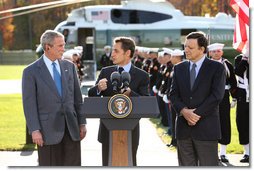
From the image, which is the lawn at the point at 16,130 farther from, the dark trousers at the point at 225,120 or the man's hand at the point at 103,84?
the man's hand at the point at 103,84

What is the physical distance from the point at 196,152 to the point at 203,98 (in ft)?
1.77

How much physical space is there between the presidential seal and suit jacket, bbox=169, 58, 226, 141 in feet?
2.64

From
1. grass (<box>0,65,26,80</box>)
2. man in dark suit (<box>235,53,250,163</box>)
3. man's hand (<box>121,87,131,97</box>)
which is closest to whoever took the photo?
man's hand (<box>121,87,131,97</box>)

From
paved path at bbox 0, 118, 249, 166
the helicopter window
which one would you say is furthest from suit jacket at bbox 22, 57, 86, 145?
the helicopter window

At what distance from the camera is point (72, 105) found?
6422 millimetres

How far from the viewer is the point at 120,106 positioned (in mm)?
5703

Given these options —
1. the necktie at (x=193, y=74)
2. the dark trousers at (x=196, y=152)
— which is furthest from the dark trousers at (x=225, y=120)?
the necktie at (x=193, y=74)

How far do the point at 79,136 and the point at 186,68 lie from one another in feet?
4.09

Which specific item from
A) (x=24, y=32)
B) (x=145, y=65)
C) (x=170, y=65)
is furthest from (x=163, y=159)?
(x=24, y=32)

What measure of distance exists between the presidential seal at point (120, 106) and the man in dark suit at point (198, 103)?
79 cm

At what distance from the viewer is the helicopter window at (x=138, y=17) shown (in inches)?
1404

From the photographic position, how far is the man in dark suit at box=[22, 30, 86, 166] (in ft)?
20.4

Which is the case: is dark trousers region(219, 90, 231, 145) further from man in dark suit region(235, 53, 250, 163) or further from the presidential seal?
the presidential seal

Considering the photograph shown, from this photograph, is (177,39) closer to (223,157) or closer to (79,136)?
(223,157)
